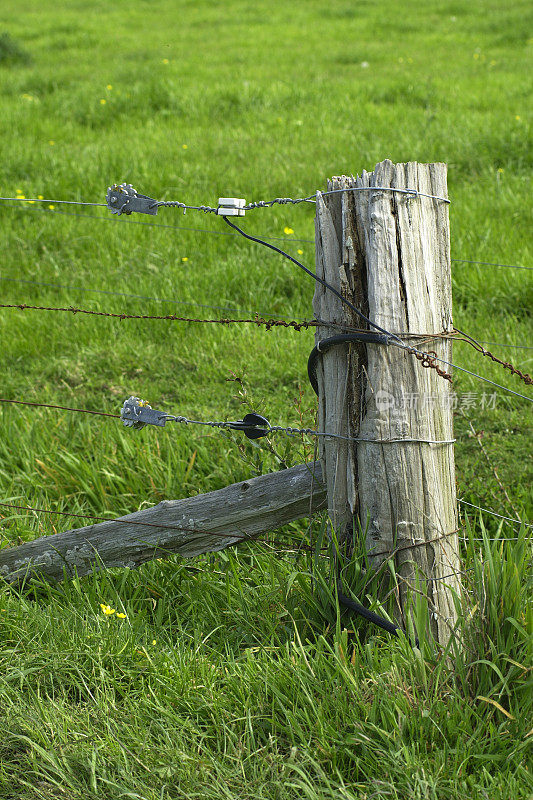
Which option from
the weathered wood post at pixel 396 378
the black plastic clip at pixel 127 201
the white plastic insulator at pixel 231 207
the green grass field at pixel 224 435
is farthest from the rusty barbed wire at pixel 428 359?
the black plastic clip at pixel 127 201

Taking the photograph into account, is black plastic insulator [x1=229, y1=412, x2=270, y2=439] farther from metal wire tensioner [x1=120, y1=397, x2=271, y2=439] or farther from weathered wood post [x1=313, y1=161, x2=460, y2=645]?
weathered wood post [x1=313, y1=161, x2=460, y2=645]

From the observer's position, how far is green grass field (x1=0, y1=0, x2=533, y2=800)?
1.97 metres

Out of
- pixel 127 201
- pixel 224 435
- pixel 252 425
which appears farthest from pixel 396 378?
pixel 224 435

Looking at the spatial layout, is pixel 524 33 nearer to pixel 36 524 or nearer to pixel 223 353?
pixel 223 353

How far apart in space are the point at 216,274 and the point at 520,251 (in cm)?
215

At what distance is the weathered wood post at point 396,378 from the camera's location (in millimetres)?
2064

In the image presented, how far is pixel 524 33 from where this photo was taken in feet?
37.5

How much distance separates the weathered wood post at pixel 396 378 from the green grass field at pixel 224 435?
15cm

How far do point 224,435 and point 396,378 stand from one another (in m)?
1.38

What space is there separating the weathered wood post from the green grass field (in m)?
0.15

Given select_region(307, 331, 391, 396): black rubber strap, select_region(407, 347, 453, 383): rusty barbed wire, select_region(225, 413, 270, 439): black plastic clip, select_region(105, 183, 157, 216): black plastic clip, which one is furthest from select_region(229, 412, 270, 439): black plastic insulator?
select_region(105, 183, 157, 216): black plastic clip

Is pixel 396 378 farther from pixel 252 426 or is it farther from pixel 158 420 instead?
pixel 158 420

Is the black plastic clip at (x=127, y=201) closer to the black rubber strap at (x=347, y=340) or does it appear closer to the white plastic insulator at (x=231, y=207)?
the white plastic insulator at (x=231, y=207)

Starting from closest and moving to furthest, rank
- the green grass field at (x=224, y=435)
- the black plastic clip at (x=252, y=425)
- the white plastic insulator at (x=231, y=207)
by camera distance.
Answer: the green grass field at (x=224, y=435), the white plastic insulator at (x=231, y=207), the black plastic clip at (x=252, y=425)
